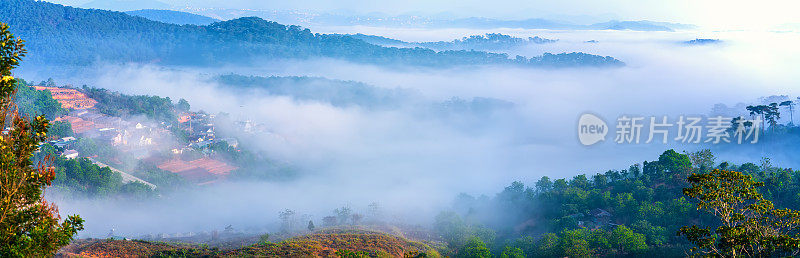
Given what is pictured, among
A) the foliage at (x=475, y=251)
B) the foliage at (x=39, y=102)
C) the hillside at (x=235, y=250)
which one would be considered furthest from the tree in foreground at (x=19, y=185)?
the foliage at (x=39, y=102)

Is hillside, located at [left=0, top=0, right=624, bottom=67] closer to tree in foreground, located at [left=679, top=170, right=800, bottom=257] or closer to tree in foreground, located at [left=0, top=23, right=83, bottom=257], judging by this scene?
tree in foreground, located at [left=0, top=23, right=83, bottom=257]

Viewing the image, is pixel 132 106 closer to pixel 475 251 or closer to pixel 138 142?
pixel 138 142

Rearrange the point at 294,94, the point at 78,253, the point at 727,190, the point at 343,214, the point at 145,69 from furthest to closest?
the point at 145,69, the point at 294,94, the point at 343,214, the point at 78,253, the point at 727,190

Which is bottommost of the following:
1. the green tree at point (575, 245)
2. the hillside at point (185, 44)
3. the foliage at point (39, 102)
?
the green tree at point (575, 245)

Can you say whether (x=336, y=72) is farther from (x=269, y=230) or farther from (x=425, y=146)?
(x=269, y=230)

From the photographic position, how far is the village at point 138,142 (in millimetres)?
54944

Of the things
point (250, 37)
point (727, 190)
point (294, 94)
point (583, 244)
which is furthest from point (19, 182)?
point (250, 37)

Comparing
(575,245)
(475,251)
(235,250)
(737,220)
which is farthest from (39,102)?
(737,220)

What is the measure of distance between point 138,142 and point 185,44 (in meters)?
97.1

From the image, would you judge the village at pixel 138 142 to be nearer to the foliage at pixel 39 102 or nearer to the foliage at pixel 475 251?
the foliage at pixel 39 102

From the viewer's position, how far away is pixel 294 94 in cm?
12050

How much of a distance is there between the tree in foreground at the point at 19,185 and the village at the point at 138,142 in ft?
149

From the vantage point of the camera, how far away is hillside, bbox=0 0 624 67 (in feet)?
401

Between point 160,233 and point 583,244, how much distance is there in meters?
32.5
